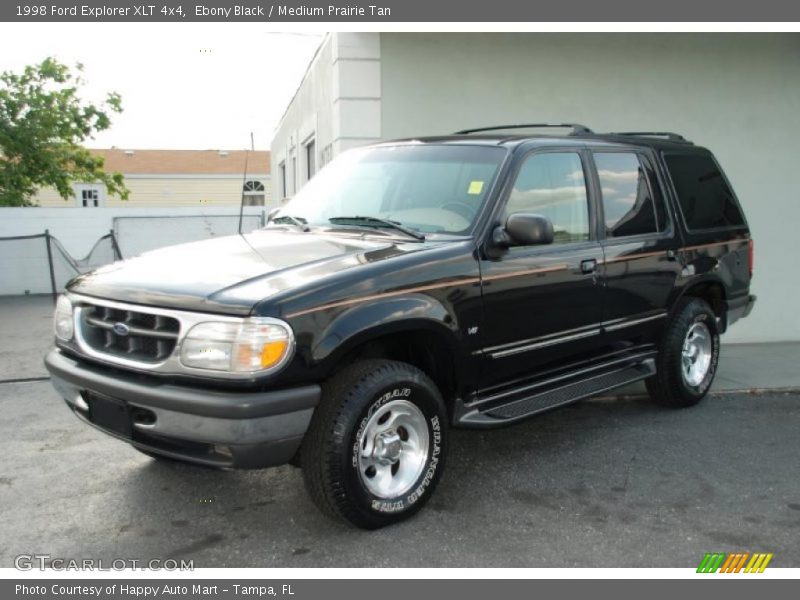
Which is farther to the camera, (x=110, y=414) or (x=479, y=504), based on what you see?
(x=479, y=504)

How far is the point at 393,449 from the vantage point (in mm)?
3820

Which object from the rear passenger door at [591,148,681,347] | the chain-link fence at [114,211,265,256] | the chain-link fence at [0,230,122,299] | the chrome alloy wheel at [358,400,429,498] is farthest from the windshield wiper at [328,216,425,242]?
the chain-link fence at [0,230,122,299]

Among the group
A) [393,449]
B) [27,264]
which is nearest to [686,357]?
[393,449]

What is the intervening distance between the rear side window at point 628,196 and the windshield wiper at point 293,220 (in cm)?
201

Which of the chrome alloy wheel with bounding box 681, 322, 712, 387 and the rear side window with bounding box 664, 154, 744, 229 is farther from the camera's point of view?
the chrome alloy wheel with bounding box 681, 322, 712, 387

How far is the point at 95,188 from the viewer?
32.2 meters

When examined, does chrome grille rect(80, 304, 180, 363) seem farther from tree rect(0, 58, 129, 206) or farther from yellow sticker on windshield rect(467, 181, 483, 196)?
tree rect(0, 58, 129, 206)

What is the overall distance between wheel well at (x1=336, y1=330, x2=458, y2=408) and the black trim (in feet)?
1.98

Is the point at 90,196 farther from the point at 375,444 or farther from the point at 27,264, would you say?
the point at 375,444

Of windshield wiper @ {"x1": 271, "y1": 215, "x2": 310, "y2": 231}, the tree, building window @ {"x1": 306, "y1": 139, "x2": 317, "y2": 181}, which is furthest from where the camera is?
the tree

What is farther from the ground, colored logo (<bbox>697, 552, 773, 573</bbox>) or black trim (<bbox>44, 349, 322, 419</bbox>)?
black trim (<bbox>44, 349, 322, 419</bbox>)

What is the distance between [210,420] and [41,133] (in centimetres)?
2554

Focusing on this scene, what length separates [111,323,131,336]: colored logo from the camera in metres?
3.58

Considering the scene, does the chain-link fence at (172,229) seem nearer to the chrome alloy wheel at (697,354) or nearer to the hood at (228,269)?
the chrome alloy wheel at (697,354)
